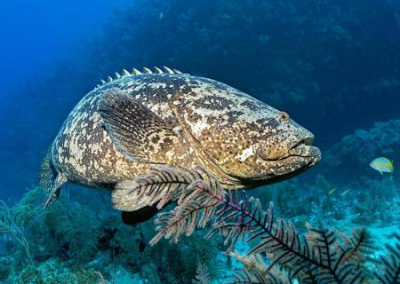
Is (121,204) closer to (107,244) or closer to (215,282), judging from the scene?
(215,282)

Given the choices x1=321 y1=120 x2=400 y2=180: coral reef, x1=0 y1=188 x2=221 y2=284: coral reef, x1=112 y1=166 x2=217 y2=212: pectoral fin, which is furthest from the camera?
x1=321 y1=120 x2=400 y2=180: coral reef

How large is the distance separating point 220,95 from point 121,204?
4.47ft

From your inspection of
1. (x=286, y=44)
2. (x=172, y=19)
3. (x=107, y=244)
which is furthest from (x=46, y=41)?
(x=107, y=244)

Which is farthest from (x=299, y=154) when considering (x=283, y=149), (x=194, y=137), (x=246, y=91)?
(x=246, y=91)

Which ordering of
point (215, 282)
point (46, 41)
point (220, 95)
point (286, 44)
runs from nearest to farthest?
point (220, 95), point (215, 282), point (286, 44), point (46, 41)

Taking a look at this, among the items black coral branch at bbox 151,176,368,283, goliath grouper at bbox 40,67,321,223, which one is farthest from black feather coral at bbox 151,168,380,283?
goliath grouper at bbox 40,67,321,223

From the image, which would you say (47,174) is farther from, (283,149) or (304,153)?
(304,153)

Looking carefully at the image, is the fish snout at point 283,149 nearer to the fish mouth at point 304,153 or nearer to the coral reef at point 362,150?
the fish mouth at point 304,153

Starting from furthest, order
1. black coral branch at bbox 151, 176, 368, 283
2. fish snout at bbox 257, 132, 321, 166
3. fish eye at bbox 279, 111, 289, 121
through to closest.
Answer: fish eye at bbox 279, 111, 289, 121 < fish snout at bbox 257, 132, 321, 166 < black coral branch at bbox 151, 176, 368, 283

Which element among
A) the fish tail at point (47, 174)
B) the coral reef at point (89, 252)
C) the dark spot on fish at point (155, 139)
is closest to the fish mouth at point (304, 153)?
the dark spot on fish at point (155, 139)

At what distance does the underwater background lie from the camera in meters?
6.12

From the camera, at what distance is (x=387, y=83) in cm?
2052

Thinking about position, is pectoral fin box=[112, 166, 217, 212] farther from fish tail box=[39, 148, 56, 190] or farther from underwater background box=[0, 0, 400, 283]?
fish tail box=[39, 148, 56, 190]

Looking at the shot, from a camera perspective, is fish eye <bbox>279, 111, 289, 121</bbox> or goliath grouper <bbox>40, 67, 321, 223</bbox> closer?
goliath grouper <bbox>40, 67, 321, 223</bbox>
